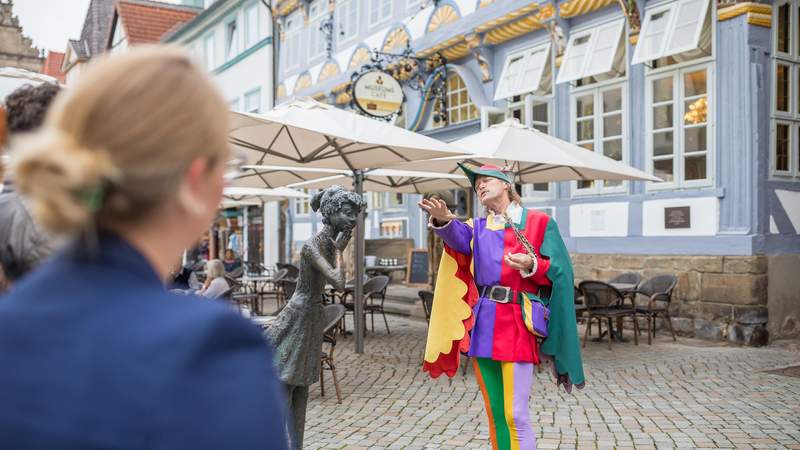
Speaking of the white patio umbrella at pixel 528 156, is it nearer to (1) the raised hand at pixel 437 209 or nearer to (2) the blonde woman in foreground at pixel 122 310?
(1) the raised hand at pixel 437 209

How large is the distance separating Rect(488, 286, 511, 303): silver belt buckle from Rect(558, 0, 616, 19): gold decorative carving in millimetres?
9022

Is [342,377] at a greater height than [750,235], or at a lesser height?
lesser

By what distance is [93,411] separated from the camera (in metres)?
0.88

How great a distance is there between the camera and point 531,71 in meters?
13.2

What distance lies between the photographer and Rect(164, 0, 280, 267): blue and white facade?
24812 mm

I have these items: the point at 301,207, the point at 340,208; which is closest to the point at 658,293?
the point at 340,208

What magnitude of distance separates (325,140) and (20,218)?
6.45 m

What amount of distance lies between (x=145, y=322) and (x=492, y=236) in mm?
3138

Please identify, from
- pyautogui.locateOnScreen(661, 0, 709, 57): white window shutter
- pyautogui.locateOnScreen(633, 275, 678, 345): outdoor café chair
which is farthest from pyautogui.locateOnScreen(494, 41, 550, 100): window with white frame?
pyautogui.locateOnScreen(633, 275, 678, 345): outdoor café chair

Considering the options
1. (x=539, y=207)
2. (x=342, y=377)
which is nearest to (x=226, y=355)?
(x=342, y=377)

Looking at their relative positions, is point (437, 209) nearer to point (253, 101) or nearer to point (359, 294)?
point (359, 294)

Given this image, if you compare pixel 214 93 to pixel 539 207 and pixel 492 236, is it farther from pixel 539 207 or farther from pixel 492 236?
pixel 539 207

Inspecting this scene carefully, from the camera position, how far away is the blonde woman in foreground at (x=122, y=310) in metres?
0.89

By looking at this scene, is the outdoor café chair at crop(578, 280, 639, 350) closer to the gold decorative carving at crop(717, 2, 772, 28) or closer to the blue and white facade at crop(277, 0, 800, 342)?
the blue and white facade at crop(277, 0, 800, 342)
